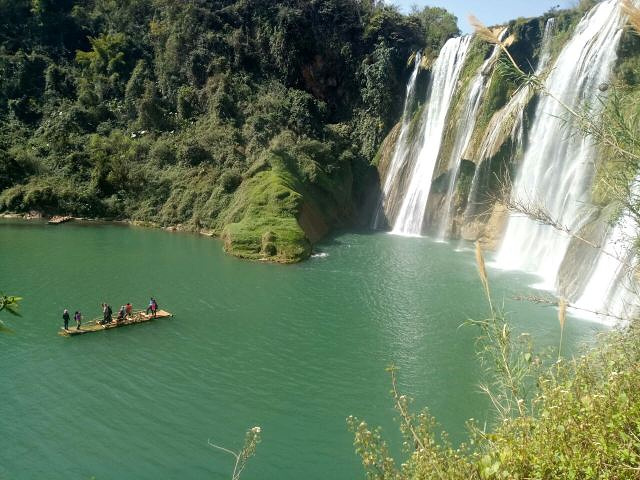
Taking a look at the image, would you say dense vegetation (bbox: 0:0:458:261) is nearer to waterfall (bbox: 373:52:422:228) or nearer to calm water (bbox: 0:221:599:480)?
waterfall (bbox: 373:52:422:228)

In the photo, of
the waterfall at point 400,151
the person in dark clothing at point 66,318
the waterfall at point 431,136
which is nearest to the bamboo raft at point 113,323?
the person in dark clothing at point 66,318

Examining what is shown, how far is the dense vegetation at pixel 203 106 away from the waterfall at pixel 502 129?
31.8ft

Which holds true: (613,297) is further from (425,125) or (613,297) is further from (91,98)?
(91,98)

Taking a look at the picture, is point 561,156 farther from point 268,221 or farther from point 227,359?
point 227,359

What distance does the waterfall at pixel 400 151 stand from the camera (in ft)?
131

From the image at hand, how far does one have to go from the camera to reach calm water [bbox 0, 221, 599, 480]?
12234mm

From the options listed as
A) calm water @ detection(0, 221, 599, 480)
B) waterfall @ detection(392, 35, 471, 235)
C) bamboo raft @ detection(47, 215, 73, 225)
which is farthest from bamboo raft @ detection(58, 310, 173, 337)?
waterfall @ detection(392, 35, 471, 235)

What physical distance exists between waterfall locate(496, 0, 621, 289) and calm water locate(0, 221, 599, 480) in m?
3.37

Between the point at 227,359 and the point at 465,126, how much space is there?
25133 millimetres

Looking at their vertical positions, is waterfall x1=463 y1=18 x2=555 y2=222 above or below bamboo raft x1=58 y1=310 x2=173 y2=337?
above

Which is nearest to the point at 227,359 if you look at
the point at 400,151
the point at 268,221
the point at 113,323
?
the point at 113,323

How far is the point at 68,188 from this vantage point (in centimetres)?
3931

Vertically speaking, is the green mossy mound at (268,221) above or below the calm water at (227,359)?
above

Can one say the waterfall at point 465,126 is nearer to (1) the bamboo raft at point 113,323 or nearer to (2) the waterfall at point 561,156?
(2) the waterfall at point 561,156
